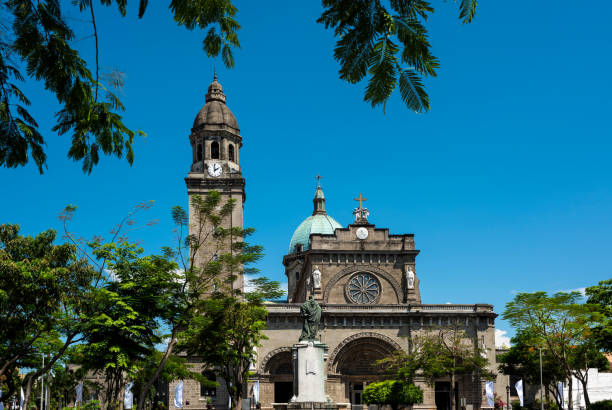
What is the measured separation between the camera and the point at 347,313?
191ft

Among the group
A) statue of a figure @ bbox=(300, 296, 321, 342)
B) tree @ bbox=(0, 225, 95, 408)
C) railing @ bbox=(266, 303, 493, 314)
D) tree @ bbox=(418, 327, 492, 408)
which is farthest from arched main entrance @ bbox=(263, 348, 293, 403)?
statue of a figure @ bbox=(300, 296, 321, 342)

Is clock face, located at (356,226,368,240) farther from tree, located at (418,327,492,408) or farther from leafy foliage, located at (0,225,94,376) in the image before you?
leafy foliage, located at (0,225,94,376)

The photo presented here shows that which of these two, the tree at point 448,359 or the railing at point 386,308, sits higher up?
the railing at point 386,308

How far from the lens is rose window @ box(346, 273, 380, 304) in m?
60.8

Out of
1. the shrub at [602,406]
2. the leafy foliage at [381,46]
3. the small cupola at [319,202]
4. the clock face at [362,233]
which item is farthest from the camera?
the small cupola at [319,202]

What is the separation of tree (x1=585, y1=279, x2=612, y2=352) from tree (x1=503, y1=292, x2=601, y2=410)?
1.63ft

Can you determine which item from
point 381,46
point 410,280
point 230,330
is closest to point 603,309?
point 410,280

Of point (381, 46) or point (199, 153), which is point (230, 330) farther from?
point (381, 46)

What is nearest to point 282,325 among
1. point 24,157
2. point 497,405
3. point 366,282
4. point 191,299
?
point 366,282

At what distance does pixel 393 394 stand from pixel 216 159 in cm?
2767

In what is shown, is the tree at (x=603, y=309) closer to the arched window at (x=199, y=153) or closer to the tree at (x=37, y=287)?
the tree at (x=37, y=287)

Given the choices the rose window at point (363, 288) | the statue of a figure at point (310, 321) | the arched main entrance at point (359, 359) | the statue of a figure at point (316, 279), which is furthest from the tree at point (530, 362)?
the statue of a figure at point (310, 321)

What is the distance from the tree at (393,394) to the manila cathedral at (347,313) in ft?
23.5

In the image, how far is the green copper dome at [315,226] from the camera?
79688 millimetres
